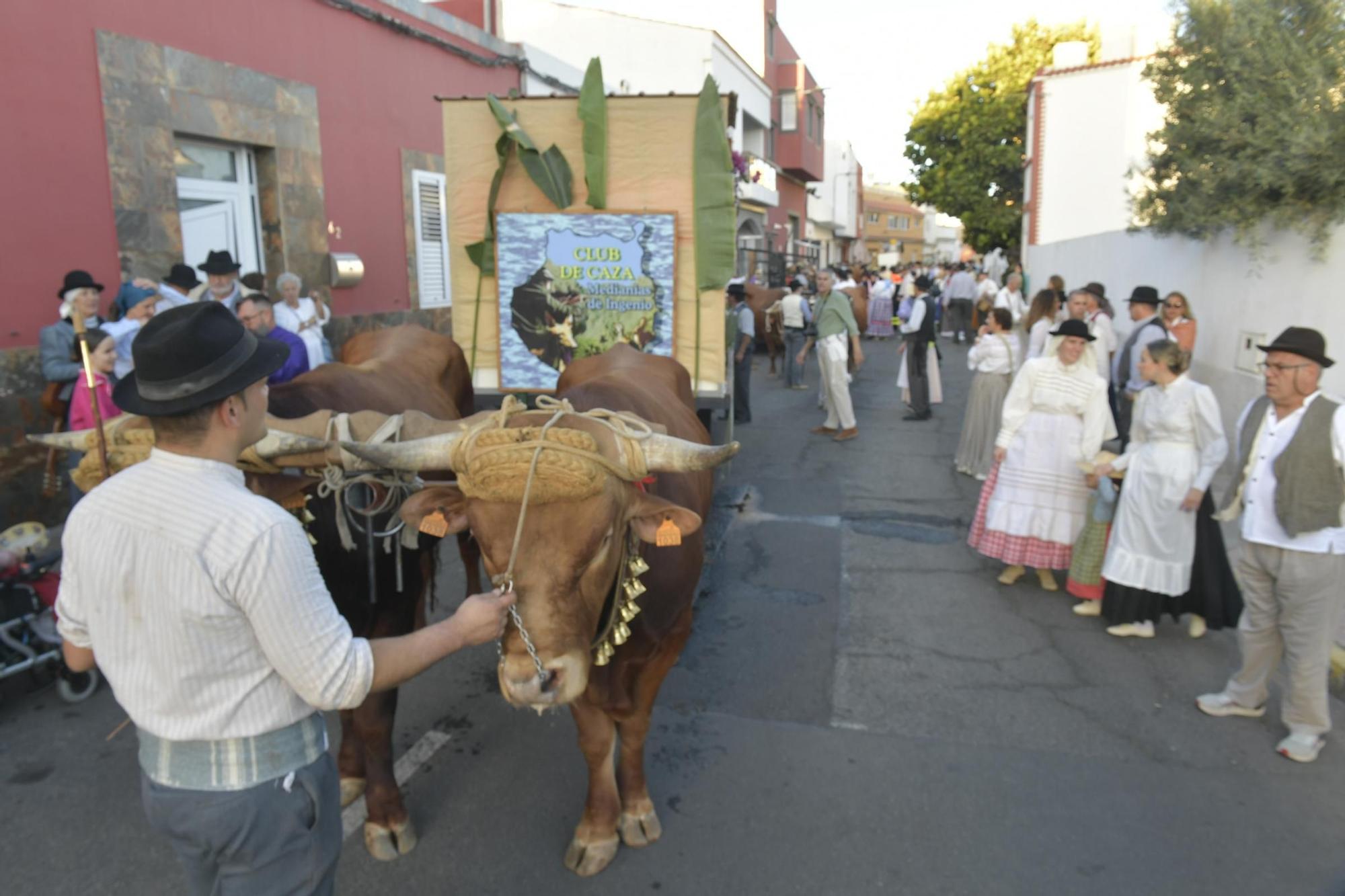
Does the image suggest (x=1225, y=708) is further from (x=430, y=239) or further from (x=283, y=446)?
(x=430, y=239)

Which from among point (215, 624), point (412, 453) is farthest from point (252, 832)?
point (412, 453)

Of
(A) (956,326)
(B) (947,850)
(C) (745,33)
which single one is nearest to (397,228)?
(B) (947,850)

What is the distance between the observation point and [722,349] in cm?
647

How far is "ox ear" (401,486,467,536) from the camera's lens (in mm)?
2785

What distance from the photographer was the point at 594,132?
19.9 feet

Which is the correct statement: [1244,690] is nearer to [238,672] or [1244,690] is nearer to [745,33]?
[238,672]

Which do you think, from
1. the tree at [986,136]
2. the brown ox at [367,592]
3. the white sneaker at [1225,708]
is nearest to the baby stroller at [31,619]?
the brown ox at [367,592]

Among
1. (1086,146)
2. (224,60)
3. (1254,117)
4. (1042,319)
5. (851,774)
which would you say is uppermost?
(1086,146)

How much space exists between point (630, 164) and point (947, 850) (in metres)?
4.59

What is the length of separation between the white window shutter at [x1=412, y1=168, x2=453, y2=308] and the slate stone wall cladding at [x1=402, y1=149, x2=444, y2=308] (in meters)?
0.05

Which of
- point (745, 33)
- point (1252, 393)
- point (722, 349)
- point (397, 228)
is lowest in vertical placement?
point (1252, 393)

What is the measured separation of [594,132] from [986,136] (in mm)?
26369

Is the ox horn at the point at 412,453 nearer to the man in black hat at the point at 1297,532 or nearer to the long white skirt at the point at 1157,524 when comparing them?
the man in black hat at the point at 1297,532

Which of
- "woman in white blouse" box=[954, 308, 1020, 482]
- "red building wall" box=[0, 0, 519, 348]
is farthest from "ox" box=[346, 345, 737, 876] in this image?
"woman in white blouse" box=[954, 308, 1020, 482]
